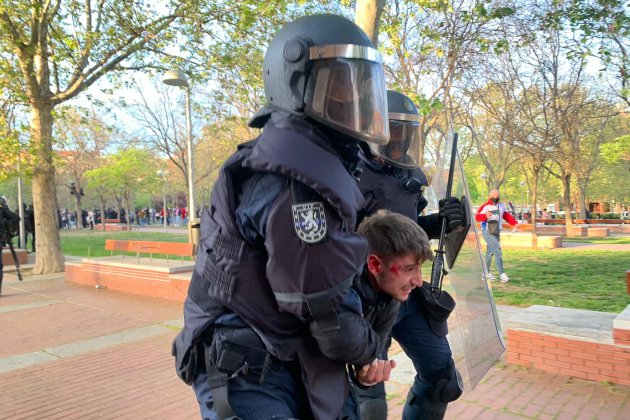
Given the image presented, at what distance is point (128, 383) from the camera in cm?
431

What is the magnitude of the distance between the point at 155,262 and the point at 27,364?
454 centimetres

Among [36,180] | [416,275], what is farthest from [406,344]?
[36,180]

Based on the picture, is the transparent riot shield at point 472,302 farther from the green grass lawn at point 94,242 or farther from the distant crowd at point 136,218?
the distant crowd at point 136,218

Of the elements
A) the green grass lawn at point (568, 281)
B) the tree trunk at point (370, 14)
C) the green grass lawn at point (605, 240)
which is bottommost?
the green grass lawn at point (605, 240)

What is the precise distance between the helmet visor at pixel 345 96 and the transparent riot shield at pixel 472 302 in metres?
1.02

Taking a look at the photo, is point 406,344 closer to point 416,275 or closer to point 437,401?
point 437,401

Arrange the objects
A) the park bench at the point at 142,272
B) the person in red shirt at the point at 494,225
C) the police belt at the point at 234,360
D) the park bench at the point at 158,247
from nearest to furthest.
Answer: the police belt at the point at 234,360
the park bench at the point at 142,272
the park bench at the point at 158,247
the person in red shirt at the point at 494,225

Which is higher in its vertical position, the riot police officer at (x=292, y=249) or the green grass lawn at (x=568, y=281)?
the riot police officer at (x=292, y=249)

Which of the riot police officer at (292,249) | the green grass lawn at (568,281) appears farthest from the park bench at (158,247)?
the riot police officer at (292,249)

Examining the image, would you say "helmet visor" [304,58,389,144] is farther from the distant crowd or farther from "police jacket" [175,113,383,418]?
the distant crowd

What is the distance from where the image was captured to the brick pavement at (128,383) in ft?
11.6

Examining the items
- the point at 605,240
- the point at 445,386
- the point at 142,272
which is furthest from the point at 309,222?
the point at 605,240

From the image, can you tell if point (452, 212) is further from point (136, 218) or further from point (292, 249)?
point (136, 218)

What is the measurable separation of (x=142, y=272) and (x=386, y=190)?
23.2 ft
